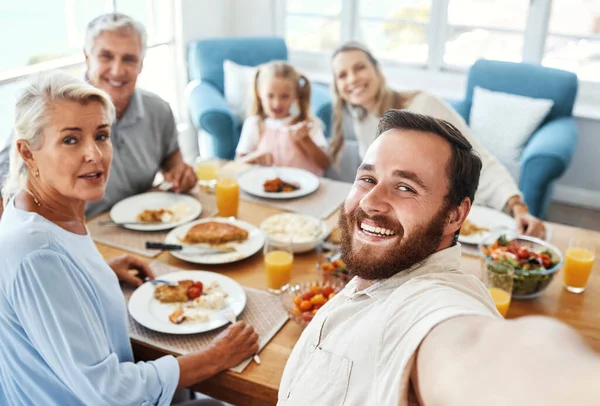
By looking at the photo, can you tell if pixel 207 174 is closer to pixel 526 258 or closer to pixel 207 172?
pixel 207 172

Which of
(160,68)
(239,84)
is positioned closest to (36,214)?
(239,84)

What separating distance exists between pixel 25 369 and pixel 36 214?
351 mm

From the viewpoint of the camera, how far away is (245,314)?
1610mm

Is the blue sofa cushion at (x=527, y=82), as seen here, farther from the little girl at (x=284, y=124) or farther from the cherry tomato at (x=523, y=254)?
the cherry tomato at (x=523, y=254)

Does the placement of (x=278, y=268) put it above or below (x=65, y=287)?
below

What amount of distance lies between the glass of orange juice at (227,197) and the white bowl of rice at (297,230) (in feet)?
0.52

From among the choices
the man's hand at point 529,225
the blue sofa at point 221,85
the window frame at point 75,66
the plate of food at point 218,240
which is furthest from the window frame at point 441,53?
the plate of food at point 218,240

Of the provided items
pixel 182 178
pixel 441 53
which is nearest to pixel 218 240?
pixel 182 178

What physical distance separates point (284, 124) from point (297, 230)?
1260mm

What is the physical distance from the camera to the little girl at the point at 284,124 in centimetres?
306

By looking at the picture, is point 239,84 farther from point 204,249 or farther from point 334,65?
point 204,249

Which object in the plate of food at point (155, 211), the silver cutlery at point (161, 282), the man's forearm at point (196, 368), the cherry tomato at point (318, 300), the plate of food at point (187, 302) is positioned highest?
the cherry tomato at point (318, 300)

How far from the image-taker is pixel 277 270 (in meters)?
1.71

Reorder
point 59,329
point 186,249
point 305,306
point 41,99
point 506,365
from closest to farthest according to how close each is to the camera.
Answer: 1. point 506,365
2. point 59,329
3. point 41,99
4. point 305,306
5. point 186,249
